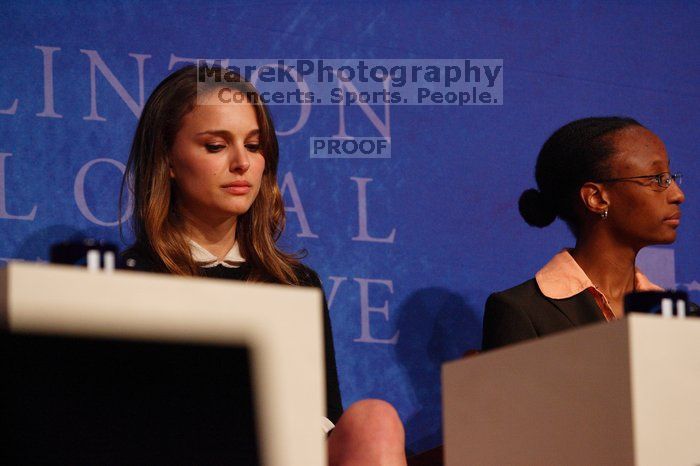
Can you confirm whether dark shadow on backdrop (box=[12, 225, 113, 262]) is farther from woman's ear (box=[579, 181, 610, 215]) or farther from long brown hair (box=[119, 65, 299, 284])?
woman's ear (box=[579, 181, 610, 215])

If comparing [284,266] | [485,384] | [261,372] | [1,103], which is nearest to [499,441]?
[485,384]

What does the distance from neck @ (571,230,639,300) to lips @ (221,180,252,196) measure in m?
0.72

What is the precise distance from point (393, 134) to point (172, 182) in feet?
1.94

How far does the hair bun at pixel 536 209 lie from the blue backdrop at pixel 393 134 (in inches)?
2.3

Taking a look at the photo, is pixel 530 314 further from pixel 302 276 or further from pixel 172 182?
pixel 172 182

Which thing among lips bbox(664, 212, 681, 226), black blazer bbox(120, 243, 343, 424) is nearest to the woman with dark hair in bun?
lips bbox(664, 212, 681, 226)

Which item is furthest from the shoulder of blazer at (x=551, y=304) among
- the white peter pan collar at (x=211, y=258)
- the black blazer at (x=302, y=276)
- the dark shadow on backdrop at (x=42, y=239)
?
the dark shadow on backdrop at (x=42, y=239)

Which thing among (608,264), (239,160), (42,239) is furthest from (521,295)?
(42,239)

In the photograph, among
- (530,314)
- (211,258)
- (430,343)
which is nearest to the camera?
(211,258)

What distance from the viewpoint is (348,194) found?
2512 mm

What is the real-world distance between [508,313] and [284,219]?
0.47m

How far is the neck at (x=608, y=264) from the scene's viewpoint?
236cm

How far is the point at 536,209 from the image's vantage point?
2539 mm

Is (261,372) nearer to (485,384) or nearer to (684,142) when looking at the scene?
(485,384)
